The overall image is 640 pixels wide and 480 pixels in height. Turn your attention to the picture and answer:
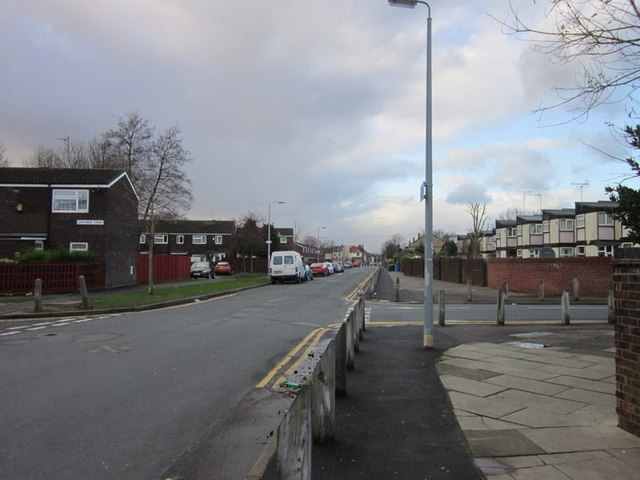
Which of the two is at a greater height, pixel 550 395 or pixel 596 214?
pixel 596 214

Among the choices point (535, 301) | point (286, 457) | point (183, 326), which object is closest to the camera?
point (286, 457)

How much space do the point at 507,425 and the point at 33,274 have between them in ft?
77.4

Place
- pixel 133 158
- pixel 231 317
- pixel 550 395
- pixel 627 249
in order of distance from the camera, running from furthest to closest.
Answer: pixel 133 158 < pixel 231 317 < pixel 550 395 < pixel 627 249

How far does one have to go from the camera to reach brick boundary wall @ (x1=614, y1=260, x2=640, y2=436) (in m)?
4.16

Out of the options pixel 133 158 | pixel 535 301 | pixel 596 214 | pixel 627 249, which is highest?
pixel 133 158

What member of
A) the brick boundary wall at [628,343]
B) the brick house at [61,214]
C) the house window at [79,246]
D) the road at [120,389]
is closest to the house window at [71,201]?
the brick house at [61,214]

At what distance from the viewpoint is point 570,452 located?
3.88 meters

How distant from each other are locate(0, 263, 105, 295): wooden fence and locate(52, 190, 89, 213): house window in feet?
15.4

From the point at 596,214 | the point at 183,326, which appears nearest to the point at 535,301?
the point at 183,326

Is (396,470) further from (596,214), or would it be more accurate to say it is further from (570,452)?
(596,214)

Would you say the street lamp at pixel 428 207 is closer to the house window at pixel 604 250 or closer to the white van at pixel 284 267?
the white van at pixel 284 267

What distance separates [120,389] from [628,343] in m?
5.86

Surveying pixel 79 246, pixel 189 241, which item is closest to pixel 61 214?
pixel 79 246

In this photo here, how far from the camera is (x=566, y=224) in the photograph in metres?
48.9
